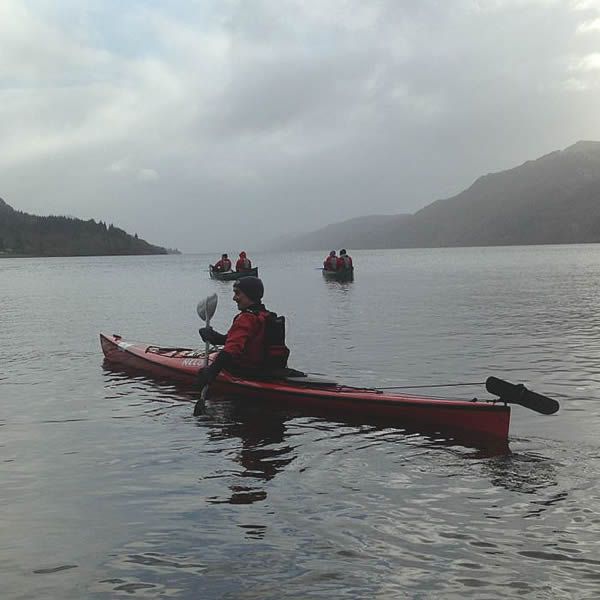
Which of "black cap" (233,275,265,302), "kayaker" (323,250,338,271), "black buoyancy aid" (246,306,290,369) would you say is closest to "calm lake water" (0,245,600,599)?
"black buoyancy aid" (246,306,290,369)

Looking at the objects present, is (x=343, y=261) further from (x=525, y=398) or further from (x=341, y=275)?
(x=525, y=398)

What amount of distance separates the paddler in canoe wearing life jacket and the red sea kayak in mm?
286

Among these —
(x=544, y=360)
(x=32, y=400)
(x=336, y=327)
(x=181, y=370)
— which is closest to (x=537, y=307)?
(x=336, y=327)

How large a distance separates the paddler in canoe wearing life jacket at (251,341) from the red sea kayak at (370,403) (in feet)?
0.94

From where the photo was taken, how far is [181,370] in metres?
14.1

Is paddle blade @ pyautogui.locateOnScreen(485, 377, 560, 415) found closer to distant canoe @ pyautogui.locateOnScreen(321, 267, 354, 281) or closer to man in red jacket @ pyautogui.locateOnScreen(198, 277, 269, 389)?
man in red jacket @ pyautogui.locateOnScreen(198, 277, 269, 389)

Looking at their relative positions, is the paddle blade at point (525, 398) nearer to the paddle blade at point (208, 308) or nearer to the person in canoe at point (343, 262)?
the paddle blade at point (208, 308)

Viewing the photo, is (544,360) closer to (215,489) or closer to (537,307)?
(215,489)

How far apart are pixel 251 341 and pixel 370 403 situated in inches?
90.7

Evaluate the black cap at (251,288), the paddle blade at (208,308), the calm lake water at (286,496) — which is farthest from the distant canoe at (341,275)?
the black cap at (251,288)

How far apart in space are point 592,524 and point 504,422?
2789mm

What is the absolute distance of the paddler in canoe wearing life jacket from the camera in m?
11.0

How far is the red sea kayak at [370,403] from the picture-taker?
9.49m

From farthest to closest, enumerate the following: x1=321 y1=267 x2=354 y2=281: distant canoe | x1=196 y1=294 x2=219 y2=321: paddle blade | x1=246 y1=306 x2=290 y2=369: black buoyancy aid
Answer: x1=321 y1=267 x2=354 y2=281: distant canoe
x1=196 y1=294 x2=219 y2=321: paddle blade
x1=246 y1=306 x2=290 y2=369: black buoyancy aid
